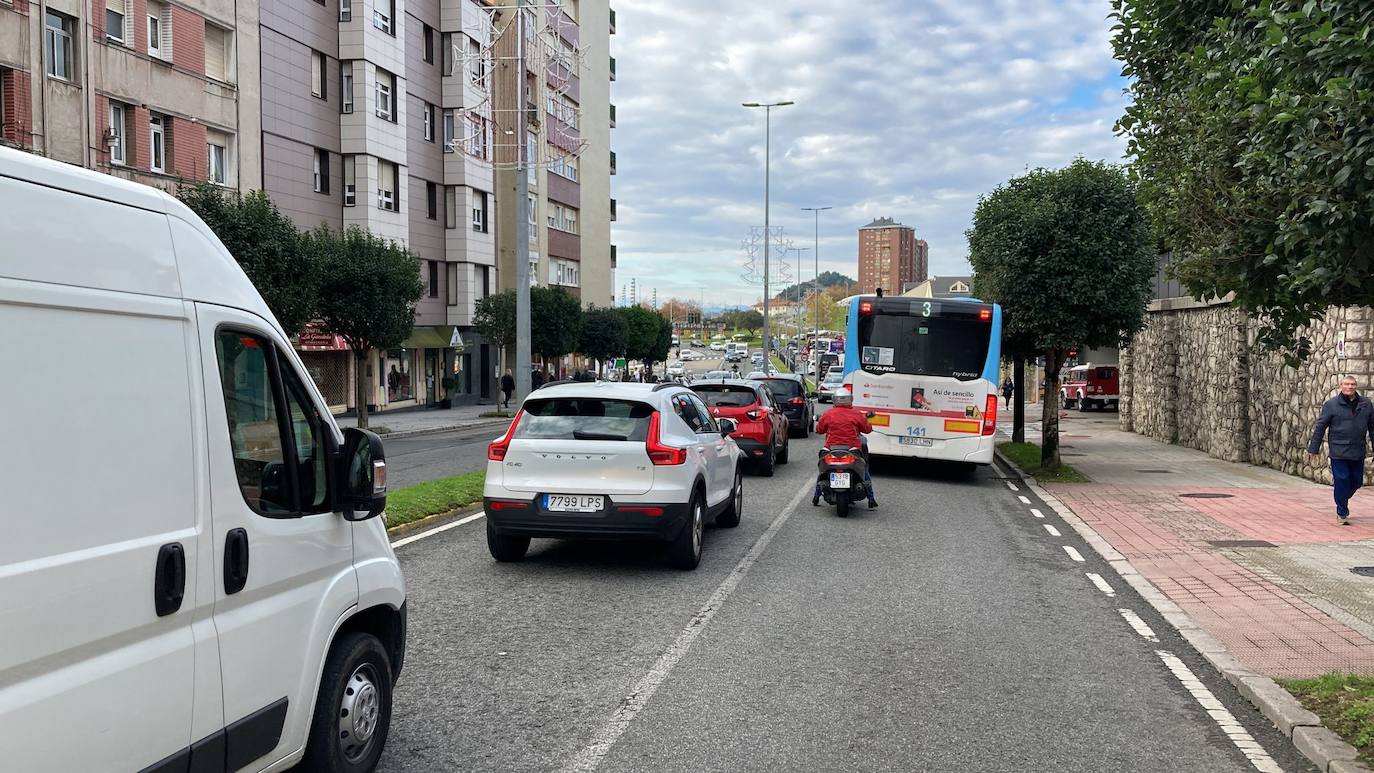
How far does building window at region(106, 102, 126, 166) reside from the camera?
85.8 ft

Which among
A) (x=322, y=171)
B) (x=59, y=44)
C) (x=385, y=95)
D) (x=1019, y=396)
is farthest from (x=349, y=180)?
(x=1019, y=396)

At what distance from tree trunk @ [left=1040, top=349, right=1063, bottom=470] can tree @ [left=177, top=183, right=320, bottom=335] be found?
660 inches

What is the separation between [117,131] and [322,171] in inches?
452

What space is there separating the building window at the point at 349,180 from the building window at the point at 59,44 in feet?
47.0

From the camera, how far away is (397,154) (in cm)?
4100

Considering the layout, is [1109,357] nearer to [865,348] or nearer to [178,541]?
[865,348]

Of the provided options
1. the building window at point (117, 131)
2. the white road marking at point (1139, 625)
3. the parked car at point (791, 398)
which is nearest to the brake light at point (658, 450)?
the white road marking at point (1139, 625)

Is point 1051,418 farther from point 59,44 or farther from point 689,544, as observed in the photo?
point 59,44

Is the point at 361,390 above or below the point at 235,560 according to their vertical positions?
below

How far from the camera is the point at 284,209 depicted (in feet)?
115

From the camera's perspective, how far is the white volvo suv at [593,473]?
8.87m

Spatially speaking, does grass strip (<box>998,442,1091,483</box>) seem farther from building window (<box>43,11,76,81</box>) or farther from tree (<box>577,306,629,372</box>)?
tree (<box>577,306,629,372</box>)

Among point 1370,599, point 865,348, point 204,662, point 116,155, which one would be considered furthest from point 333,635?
point 116,155

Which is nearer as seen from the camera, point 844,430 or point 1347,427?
point 1347,427
